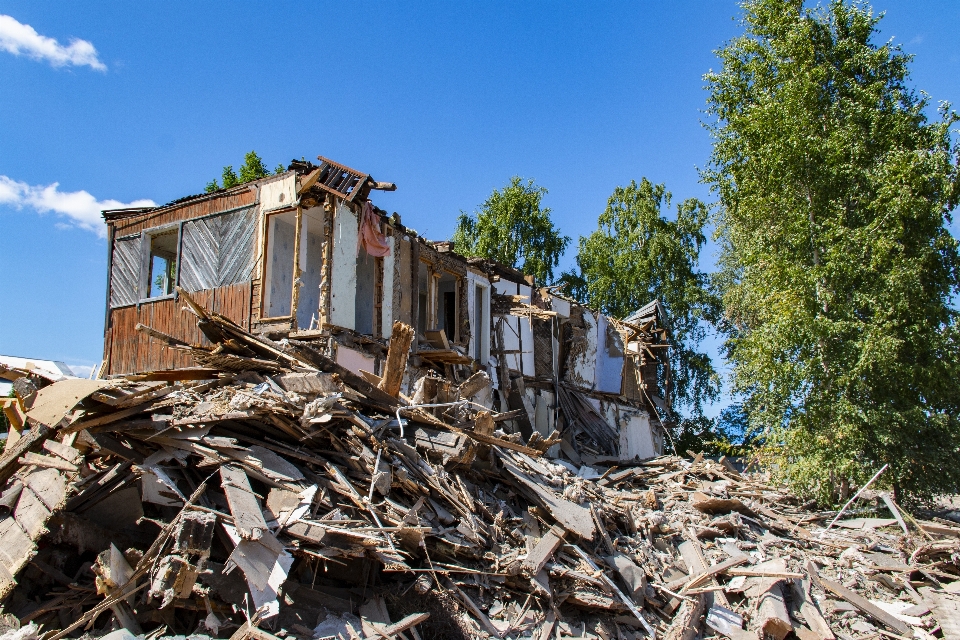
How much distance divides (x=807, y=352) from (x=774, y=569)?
22.8 feet

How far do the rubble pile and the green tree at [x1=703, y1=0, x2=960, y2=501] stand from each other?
4.66m

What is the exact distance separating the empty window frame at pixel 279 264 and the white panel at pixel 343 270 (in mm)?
853

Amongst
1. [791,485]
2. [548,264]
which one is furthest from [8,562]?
[548,264]

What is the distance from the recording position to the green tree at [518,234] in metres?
29.5

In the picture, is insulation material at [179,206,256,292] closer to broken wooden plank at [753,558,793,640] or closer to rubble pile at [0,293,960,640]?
rubble pile at [0,293,960,640]

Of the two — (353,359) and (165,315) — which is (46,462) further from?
(165,315)

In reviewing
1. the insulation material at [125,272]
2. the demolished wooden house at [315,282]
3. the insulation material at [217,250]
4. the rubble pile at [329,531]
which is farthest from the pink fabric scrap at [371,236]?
the rubble pile at [329,531]

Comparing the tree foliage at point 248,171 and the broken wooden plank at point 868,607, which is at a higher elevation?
the tree foliage at point 248,171

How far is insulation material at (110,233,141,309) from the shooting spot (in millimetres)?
14039

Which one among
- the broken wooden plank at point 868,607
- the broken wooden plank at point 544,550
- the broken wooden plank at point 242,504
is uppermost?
the broken wooden plank at point 242,504

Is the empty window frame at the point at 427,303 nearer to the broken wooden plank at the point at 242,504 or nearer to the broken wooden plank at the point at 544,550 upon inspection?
the broken wooden plank at the point at 544,550

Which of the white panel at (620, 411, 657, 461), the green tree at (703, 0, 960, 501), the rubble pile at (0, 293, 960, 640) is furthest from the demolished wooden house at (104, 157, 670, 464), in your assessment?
the green tree at (703, 0, 960, 501)

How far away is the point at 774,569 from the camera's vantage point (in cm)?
851

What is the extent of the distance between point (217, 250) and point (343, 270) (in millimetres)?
2621
